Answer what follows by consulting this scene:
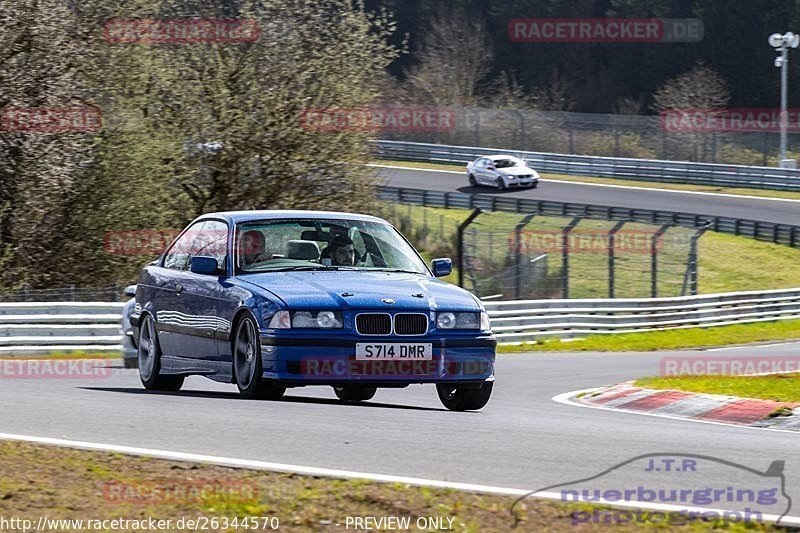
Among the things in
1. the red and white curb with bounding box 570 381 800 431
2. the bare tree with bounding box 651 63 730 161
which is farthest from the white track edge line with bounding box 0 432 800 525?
the bare tree with bounding box 651 63 730 161

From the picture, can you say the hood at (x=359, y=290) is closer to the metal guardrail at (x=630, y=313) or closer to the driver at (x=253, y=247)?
the driver at (x=253, y=247)

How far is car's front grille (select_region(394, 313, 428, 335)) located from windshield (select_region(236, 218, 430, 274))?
3.38 feet

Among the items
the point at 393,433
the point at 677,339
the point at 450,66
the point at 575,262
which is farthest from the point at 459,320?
the point at 450,66

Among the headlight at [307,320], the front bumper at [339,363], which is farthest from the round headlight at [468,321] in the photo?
the headlight at [307,320]

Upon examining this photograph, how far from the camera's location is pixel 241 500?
575cm

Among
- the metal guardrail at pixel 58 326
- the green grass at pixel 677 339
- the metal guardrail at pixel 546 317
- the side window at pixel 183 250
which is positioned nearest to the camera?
the side window at pixel 183 250

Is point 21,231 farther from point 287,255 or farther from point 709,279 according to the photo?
point 709,279

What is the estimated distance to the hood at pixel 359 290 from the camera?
9.25 m

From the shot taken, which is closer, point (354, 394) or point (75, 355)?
point (354, 394)

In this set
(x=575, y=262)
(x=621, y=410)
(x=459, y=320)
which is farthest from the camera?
(x=575, y=262)

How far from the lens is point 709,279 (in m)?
38.9

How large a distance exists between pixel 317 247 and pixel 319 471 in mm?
4091

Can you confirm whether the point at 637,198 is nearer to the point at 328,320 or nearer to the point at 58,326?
the point at 58,326

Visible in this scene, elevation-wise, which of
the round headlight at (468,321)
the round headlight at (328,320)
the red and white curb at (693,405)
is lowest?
the red and white curb at (693,405)
